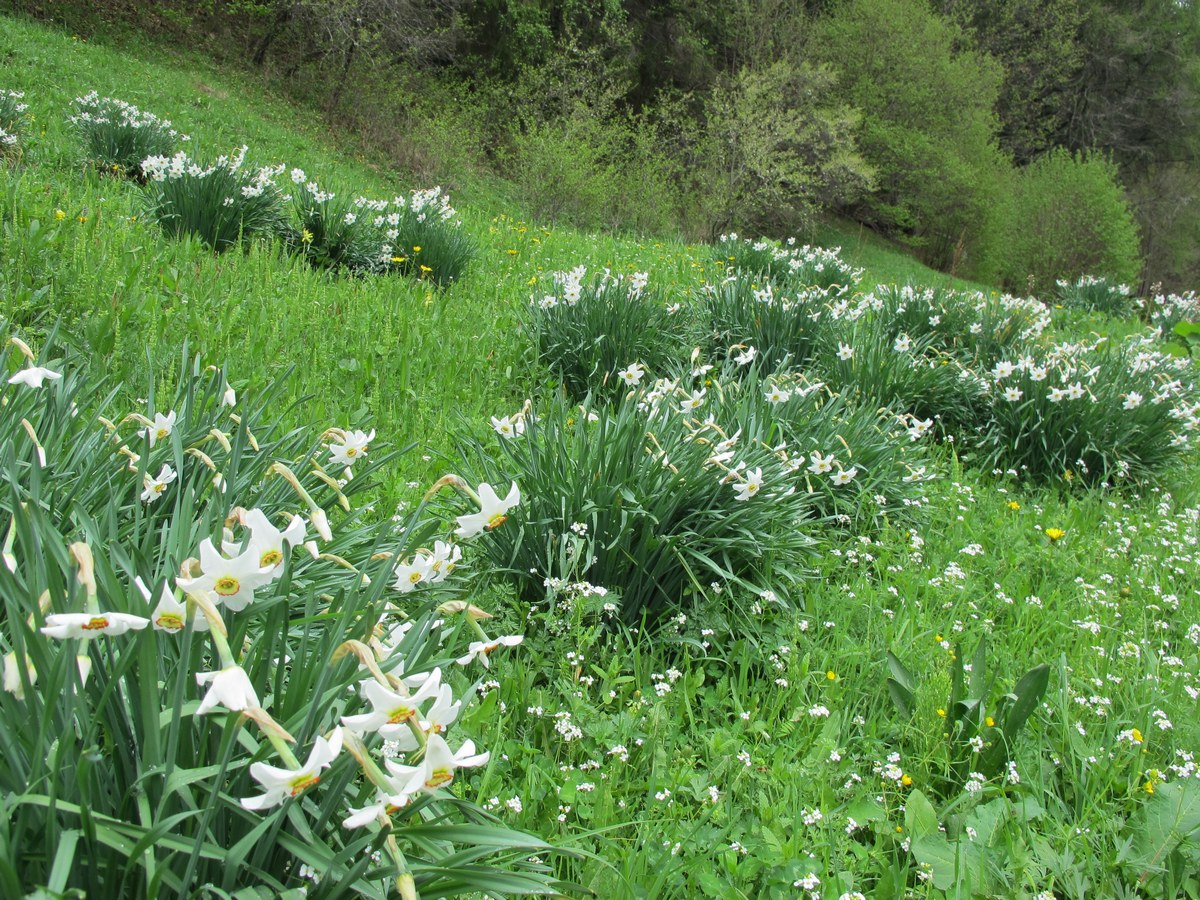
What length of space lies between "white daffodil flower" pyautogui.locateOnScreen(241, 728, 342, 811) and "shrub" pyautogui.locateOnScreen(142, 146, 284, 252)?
13.6 feet

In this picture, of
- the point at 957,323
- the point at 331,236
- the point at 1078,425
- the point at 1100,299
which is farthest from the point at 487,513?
the point at 1100,299

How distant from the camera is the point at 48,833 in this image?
820 millimetres

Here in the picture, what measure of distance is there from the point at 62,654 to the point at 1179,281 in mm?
41322

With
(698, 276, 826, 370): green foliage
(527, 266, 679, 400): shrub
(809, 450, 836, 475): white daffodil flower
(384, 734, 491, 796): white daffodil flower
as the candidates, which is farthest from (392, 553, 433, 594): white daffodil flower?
(698, 276, 826, 370): green foliage

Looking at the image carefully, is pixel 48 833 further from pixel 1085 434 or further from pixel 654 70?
pixel 654 70

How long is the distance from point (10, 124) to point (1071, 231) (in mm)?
20407

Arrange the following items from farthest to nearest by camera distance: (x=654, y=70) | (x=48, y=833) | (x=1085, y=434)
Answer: (x=654, y=70), (x=1085, y=434), (x=48, y=833)

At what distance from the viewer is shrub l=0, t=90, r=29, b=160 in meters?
5.47

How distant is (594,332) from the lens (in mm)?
4027

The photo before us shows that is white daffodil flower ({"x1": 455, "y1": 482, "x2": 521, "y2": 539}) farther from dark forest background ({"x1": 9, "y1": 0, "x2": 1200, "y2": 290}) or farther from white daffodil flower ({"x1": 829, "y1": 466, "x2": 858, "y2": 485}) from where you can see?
dark forest background ({"x1": 9, "y1": 0, "x2": 1200, "y2": 290})

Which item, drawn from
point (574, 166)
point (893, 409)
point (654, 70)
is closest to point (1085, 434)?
point (893, 409)

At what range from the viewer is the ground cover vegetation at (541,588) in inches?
36.1

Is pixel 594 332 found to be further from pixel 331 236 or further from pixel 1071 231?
pixel 1071 231

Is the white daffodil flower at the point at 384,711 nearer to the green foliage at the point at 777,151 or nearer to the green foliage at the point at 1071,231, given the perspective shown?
the green foliage at the point at 777,151
